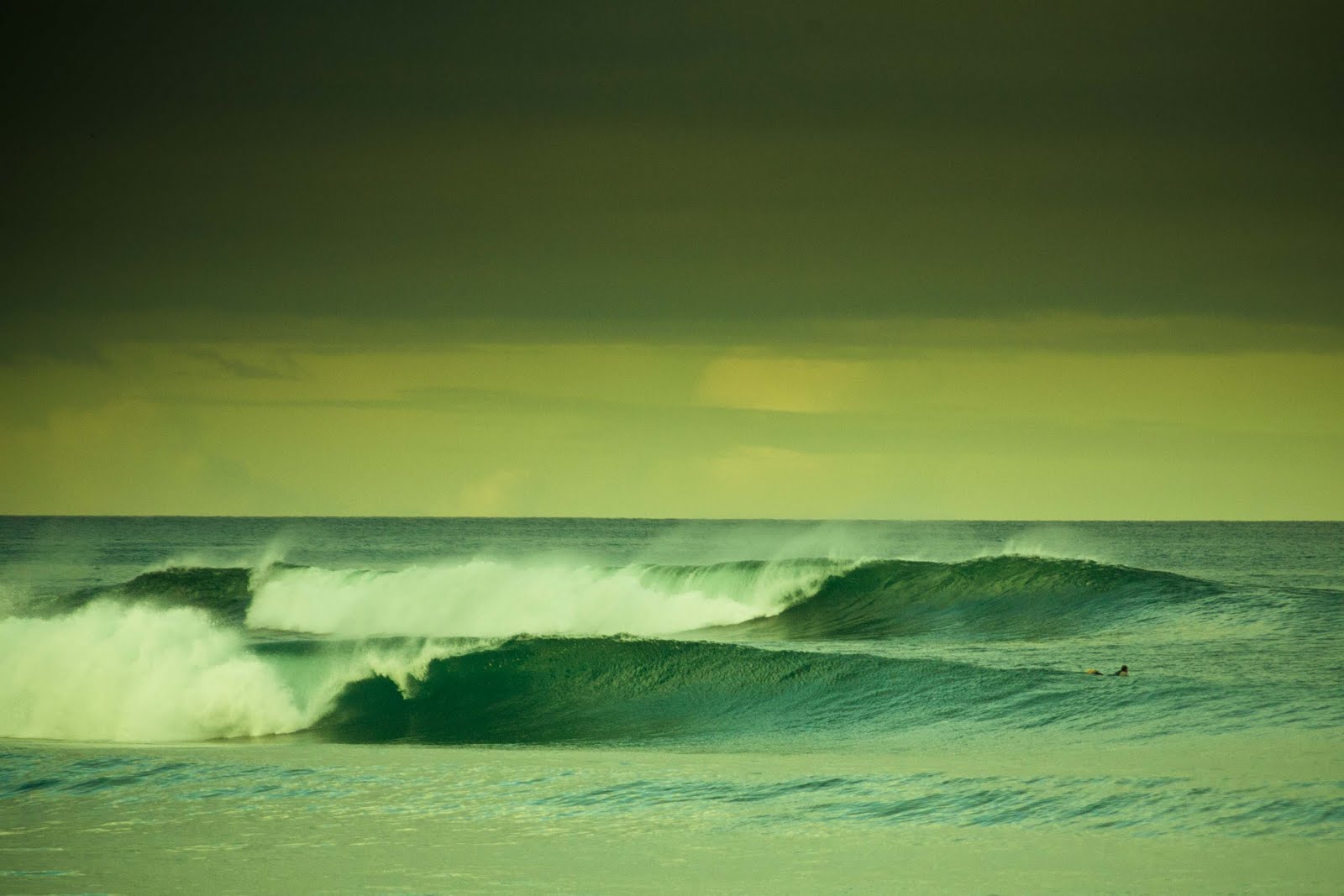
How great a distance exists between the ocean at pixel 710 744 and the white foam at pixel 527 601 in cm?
15

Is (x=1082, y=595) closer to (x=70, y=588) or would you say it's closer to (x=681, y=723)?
(x=681, y=723)

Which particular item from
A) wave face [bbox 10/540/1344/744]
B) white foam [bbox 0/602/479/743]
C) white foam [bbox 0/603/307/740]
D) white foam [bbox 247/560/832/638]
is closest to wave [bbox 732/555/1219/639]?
wave face [bbox 10/540/1344/744]

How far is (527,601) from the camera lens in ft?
100

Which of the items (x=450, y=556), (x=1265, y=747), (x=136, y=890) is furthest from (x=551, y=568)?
(x=450, y=556)

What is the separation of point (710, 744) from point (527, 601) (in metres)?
16.7

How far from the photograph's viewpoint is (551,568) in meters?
32.8

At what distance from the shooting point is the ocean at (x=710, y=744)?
8.43 metres

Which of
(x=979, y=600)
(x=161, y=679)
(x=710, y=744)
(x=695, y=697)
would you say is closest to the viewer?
(x=710, y=744)

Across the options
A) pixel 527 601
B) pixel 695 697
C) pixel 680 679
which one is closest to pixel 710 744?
pixel 695 697

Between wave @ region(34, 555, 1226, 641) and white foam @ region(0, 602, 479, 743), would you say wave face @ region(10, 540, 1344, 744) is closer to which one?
white foam @ region(0, 602, 479, 743)

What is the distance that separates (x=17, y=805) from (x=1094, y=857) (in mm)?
8033

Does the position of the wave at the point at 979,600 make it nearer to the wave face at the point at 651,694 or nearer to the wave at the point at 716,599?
the wave at the point at 716,599

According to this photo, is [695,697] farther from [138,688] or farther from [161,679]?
[138,688]

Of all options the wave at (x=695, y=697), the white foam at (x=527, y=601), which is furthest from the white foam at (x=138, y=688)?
the white foam at (x=527, y=601)
